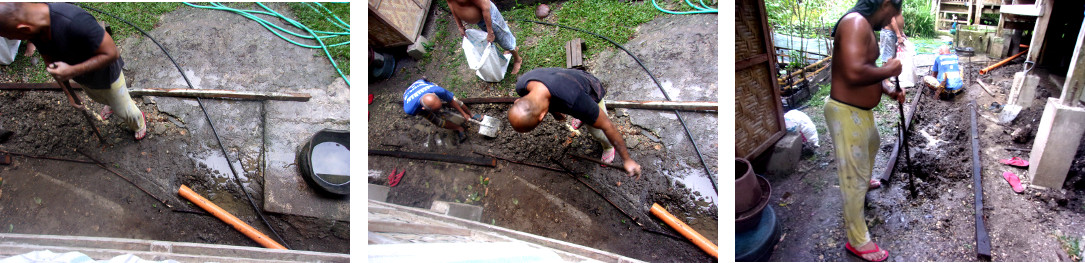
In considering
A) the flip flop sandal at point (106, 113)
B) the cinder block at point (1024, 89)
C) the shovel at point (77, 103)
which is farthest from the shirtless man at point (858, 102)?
the shovel at point (77, 103)

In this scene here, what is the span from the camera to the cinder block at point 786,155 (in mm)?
2299

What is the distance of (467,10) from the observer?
2330 millimetres

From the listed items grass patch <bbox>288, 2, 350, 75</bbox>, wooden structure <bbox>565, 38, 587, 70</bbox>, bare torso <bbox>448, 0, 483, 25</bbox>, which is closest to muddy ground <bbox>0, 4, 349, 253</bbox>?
grass patch <bbox>288, 2, 350, 75</bbox>

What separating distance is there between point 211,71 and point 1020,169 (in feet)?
12.2

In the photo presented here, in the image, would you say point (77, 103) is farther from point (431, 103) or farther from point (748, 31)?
point (748, 31)

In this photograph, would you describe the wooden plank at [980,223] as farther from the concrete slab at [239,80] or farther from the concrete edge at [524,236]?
the concrete slab at [239,80]

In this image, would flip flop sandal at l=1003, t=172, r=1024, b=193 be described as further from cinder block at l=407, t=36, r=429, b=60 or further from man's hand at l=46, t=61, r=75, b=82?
man's hand at l=46, t=61, r=75, b=82

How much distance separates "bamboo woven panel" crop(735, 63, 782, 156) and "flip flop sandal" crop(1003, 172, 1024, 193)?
0.94 metres

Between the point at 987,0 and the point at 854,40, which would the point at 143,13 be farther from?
the point at 987,0

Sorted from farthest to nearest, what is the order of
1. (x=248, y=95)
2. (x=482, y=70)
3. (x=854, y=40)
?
(x=248, y=95) → (x=482, y=70) → (x=854, y=40)

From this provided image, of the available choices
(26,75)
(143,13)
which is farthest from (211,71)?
(26,75)

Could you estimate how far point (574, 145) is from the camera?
2.40 metres

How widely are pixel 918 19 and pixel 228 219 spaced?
10.9 feet

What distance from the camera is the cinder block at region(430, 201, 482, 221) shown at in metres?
2.46
